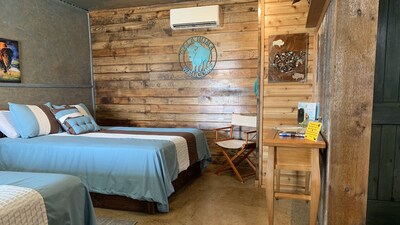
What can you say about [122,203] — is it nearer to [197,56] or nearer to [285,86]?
[285,86]

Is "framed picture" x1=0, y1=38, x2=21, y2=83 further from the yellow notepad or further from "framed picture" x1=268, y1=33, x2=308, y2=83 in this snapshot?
the yellow notepad

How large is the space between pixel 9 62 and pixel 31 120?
83cm

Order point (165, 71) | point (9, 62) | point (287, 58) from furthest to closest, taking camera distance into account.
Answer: point (165, 71), point (9, 62), point (287, 58)

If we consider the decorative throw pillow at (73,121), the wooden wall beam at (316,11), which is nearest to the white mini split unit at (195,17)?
the wooden wall beam at (316,11)

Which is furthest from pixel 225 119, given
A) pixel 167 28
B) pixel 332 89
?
pixel 332 89

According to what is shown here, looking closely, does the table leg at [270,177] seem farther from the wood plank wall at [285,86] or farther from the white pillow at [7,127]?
the white pillow at [7,127]

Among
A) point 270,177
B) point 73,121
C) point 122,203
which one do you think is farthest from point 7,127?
point 270,177

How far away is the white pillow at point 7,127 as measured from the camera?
9.53ft

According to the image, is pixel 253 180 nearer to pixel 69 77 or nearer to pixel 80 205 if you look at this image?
pixel 80 205

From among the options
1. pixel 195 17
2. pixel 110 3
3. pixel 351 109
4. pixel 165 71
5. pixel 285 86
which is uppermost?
pixel 110 3

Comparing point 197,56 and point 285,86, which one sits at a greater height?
point 197,56

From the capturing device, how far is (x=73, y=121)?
3.23 m

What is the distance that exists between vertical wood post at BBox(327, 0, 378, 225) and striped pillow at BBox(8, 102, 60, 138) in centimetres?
298

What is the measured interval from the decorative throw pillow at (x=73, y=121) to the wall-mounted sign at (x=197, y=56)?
5.19 ft
